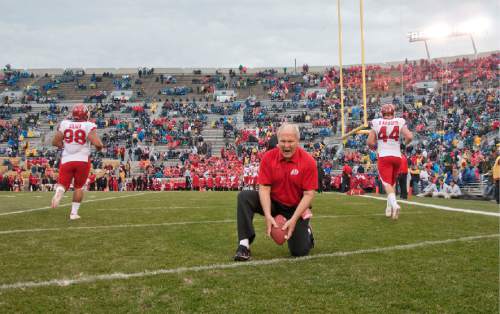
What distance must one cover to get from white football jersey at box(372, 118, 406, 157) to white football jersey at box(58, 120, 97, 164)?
465cm

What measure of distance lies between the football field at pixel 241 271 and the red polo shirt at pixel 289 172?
0.63 m

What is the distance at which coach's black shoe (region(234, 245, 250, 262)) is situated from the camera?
13.6ft

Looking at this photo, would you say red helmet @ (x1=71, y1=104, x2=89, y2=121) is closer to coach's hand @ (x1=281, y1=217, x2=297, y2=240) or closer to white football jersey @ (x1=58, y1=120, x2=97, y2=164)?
white football jersey @ (x1=58, y1=120, x2=97, y2=164)

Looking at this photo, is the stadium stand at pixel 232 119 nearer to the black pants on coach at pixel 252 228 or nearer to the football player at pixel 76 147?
the football player at pixel 76 147

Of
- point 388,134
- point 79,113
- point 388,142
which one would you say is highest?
point 79,113

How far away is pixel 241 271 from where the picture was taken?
374cm

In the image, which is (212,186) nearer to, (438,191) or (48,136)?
(438,191)

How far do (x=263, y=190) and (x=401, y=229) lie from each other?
2631mm

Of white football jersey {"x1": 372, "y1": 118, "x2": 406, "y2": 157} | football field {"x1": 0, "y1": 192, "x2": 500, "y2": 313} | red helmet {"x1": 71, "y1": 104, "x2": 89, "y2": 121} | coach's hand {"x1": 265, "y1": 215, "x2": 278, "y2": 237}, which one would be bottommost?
football field {"x1": 0, "y1": 192, "x2": 500, "y2": 313}

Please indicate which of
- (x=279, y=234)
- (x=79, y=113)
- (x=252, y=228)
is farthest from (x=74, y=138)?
(x=279, y=234)

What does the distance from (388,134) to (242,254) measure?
4736mm

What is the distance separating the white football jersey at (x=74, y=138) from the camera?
7.62 metres

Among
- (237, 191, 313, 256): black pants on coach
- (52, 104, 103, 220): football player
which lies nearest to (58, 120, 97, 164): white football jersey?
(52, 104, 103, 220): football player

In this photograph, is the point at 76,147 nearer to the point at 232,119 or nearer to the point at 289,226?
the point at 289,226
